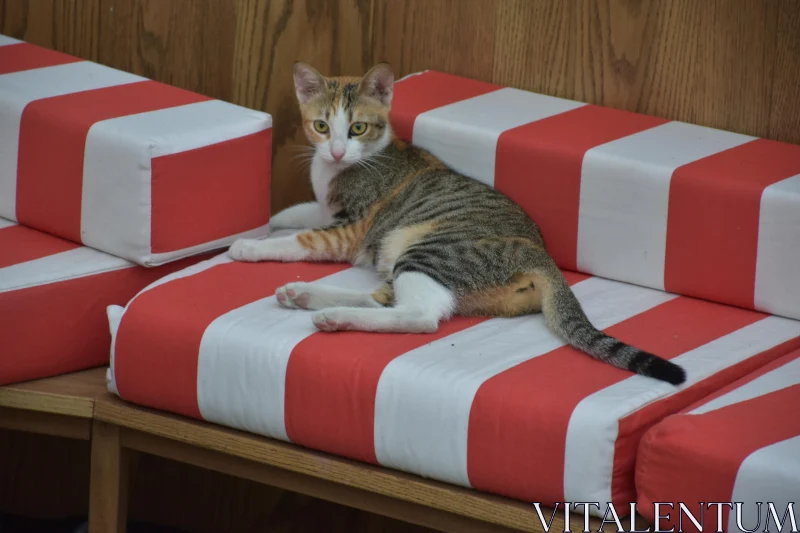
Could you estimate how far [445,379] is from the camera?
5.31 feet

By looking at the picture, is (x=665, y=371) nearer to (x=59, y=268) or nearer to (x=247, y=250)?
(x=247, y=250)

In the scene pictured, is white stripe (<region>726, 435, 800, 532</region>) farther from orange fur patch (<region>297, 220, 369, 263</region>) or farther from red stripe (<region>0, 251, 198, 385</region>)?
red stripe (<region>0, 251, 198, 385</region>)

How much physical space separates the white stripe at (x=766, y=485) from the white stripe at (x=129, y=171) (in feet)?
3.67

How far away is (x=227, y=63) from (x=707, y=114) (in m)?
A: 1.13

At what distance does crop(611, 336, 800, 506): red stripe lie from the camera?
152cm

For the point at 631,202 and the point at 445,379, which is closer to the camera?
the point at 445,379

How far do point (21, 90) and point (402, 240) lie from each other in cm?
84

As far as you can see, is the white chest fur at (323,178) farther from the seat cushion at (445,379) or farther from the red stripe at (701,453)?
the red stripe at (701,453)

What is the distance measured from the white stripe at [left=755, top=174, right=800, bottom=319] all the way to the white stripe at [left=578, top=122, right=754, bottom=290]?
0.18 meters

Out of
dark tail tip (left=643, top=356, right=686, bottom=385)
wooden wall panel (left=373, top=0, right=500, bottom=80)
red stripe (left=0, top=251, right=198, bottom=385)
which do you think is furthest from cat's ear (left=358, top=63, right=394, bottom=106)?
dark tail tip (left=643, top=356, right=686, bottom=385)

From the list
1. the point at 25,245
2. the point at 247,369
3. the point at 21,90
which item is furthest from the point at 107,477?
the point at 21,90

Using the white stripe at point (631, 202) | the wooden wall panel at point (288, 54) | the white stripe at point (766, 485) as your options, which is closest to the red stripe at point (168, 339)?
the white stripe at point (631, 202)

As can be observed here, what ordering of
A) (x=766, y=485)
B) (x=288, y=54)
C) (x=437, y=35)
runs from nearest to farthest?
(x=766, y=485), (x=437, y=35), (x=288, y=54)

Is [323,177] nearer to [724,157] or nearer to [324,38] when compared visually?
[324,38]
